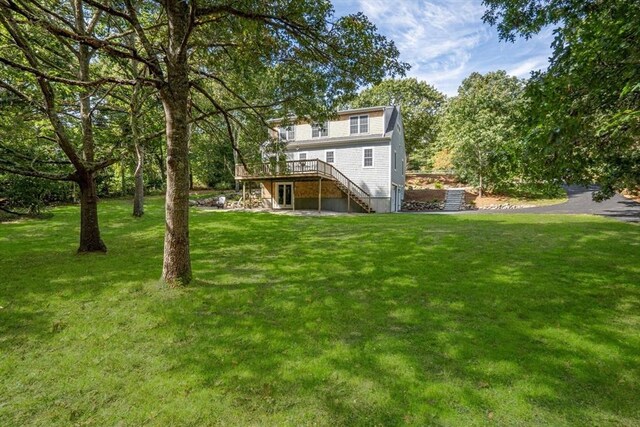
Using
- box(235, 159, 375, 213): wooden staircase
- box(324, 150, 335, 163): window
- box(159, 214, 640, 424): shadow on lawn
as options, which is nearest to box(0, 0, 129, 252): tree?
box(159, 214, 640, 424): shadow on lawn

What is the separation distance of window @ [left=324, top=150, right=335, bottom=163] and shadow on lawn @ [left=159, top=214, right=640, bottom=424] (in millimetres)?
14888

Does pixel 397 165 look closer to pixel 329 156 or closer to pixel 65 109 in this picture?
pixel 329 156

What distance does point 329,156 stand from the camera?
22.4m

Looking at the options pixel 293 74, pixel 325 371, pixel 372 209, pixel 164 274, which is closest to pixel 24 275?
pixel 164 274

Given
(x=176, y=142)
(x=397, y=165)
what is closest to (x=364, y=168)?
(x=397, y=165)

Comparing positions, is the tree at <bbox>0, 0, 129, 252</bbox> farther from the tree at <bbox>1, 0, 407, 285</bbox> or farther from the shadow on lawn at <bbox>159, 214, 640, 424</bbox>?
the shadow on lawn at <bbox>159, 214, 640, 424</bbox>

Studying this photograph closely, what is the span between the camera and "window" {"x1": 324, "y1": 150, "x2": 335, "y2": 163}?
22297 mm

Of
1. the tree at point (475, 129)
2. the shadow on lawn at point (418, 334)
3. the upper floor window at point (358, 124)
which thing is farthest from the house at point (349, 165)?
the shadow on lawn at point (418, 334)

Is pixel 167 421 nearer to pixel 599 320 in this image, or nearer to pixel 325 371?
pixel 325 371

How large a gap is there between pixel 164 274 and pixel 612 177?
12.3m

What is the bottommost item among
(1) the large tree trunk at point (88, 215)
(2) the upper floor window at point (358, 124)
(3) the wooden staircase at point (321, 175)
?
(1) the large tree trunk at point (88, 215)

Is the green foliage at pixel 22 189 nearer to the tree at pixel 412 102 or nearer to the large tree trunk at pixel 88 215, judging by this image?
the large tree trunk at pixel 88 215

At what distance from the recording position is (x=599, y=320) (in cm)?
453

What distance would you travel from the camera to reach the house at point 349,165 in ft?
69.1
